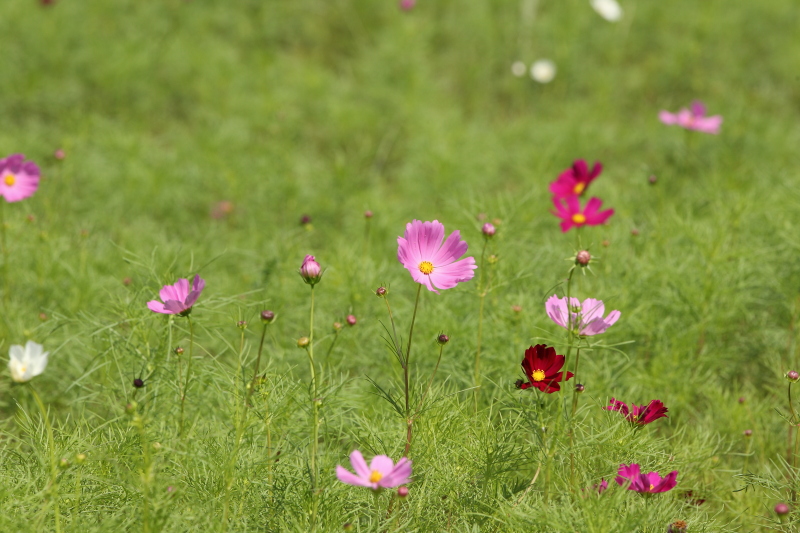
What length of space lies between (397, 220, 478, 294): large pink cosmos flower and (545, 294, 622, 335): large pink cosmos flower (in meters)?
0.17

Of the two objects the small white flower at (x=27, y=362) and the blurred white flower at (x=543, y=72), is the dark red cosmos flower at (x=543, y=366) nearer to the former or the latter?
the small white flower at (x=27, y=362)

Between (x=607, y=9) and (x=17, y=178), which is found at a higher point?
(x=17, y=178)

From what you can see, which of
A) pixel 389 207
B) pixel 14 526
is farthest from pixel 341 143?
pixel 14 526

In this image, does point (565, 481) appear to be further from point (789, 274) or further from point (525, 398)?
point (789, 274)

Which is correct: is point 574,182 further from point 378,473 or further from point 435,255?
point 378,473

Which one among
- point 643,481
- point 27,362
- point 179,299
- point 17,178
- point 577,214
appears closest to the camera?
point 27,362

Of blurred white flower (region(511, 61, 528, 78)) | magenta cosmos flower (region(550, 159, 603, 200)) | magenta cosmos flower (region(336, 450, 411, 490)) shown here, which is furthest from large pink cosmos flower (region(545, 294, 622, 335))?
blurred white flower (region(511, 61, 528, 78))

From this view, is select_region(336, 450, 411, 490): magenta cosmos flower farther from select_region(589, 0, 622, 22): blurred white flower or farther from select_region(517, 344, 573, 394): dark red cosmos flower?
select_region(589, 0, 622, 22): blurred white flower

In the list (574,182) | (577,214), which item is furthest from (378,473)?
(574,182)

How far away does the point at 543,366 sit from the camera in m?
1.32

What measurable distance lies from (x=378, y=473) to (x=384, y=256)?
1.28m

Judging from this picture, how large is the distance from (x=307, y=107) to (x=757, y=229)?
2145mm

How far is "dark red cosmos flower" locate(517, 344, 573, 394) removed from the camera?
4.25 ft

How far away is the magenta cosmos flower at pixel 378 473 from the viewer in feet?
3.53
